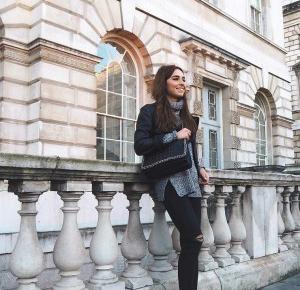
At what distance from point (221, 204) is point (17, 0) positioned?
21.5 feet

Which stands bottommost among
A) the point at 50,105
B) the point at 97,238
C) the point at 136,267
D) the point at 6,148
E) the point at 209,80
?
the point at 136,267

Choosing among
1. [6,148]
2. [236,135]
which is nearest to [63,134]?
[6,148]

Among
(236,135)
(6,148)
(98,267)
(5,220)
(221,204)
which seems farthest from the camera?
(236,135)

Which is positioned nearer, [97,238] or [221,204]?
[97,238]

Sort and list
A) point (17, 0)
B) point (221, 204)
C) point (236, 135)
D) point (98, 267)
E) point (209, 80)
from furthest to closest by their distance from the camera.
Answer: point (236, 135), point (209, 80), point (17, 0), point (221, 204), point (98, 267)

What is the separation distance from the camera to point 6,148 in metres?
7.59

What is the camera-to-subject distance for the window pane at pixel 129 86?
9891mm

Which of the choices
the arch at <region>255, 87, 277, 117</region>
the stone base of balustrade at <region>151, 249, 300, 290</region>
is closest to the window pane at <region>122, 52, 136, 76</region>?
the stone base of balustrade at <region>151, 249, 300, 290</region>

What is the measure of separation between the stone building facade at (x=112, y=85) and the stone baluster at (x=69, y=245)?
133cm

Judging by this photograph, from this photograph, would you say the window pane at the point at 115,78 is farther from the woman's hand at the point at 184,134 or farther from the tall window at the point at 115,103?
the woman's hand at the point at 184,134

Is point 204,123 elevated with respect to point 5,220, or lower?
elevated

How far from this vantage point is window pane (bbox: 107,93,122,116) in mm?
9421

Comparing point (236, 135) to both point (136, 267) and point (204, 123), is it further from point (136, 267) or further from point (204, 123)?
point (136, 267)

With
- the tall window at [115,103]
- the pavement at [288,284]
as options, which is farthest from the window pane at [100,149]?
the pavement at [288,284]
